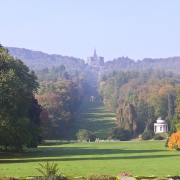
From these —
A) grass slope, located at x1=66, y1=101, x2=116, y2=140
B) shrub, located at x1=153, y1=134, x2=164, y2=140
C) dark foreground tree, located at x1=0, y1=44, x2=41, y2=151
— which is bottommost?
shrub, located at x1=153, y1=134, x2=164, y2=140

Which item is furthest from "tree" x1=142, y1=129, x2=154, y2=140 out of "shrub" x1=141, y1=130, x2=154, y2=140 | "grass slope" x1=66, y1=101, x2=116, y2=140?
"grass slope" x1=66, y1=101, x2=116, y2=140

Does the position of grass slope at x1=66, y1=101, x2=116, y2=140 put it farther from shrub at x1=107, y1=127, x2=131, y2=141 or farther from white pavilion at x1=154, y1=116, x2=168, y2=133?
white pavilion at x1=154, y1=116, x2=168, y2=133

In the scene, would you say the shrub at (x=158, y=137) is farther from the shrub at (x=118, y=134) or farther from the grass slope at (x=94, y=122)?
the grass slope at (x=94, y=122)

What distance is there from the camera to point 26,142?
38.7 meters

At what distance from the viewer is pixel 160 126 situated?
286ft

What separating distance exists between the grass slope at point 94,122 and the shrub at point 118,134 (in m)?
3.65

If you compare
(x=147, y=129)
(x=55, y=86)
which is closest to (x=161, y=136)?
(x=147, y=129)

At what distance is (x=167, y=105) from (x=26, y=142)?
6310cm

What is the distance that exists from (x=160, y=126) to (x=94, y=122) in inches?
1077

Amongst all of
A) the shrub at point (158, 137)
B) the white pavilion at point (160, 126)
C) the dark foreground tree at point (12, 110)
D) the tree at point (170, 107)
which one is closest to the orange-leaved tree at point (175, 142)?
the dark foreground tree at point (12, 110)

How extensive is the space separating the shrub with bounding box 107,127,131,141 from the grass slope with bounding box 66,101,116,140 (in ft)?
12.0

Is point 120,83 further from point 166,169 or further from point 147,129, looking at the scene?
point 166,169

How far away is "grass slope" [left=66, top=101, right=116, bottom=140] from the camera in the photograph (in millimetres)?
95081

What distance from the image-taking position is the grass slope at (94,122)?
95.1 metres
